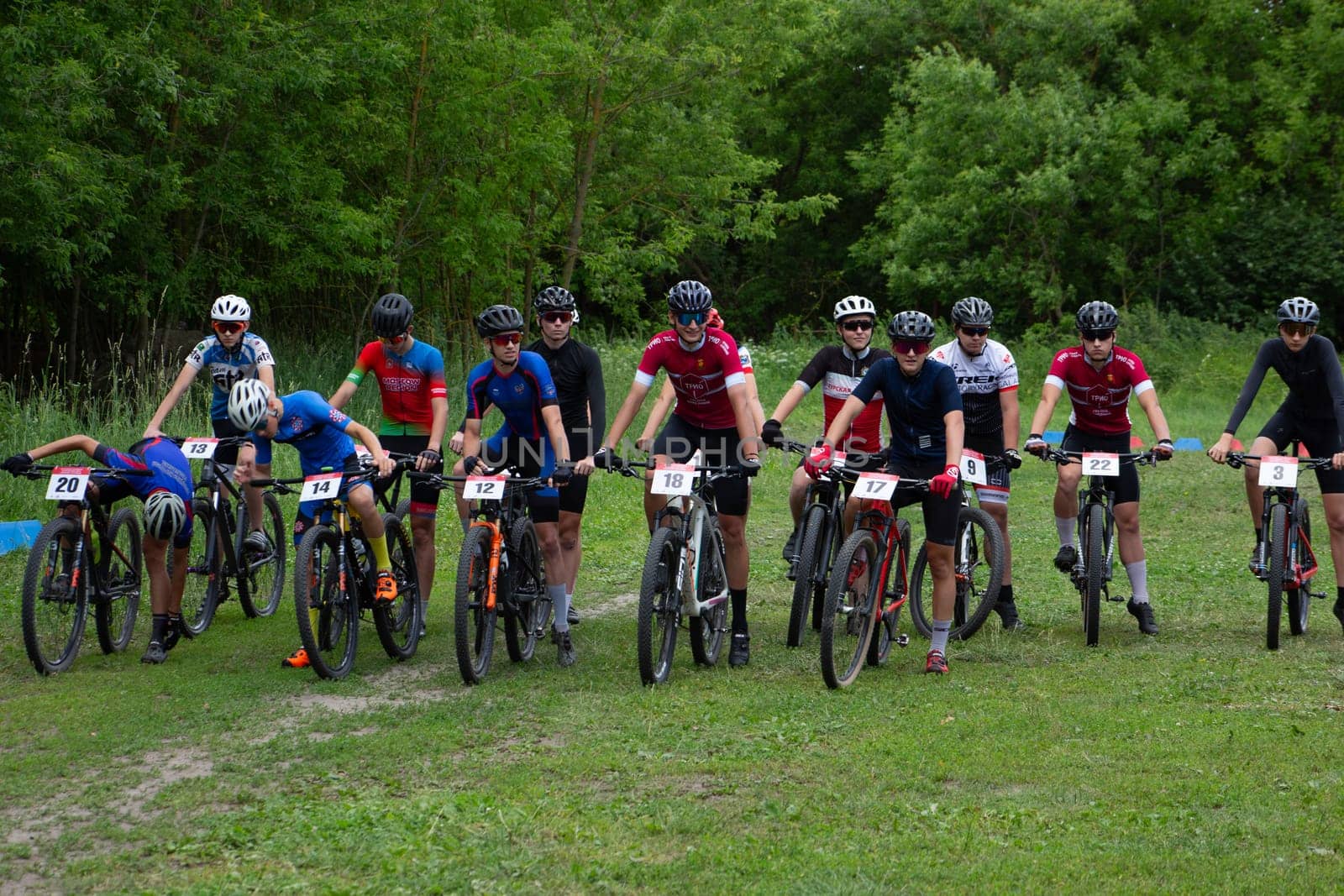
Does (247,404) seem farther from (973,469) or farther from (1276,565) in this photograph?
(1276,565)

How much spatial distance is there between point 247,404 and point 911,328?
3591 mm

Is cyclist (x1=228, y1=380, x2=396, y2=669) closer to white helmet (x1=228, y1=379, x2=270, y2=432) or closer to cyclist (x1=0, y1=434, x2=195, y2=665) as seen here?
white helmet (x1=228, y1=379, x2=270, y2=432)

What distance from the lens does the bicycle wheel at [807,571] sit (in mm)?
8375

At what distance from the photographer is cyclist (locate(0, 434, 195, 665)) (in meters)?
8.12

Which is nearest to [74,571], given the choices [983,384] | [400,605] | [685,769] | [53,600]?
[53,600]

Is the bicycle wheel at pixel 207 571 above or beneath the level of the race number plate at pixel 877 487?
beneath

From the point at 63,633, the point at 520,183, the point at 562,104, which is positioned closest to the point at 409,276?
the point at 520,183

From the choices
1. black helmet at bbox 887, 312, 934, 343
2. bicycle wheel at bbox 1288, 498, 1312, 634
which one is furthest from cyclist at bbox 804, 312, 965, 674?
bicycle wheel at bbox 1288, 498, 1312, 634

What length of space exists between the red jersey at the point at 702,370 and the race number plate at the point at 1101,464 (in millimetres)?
2193

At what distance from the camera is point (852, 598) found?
308 inches

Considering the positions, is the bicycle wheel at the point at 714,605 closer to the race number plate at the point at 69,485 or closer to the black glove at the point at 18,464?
the race number plate at the point at 69,485

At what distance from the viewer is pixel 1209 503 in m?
16.2

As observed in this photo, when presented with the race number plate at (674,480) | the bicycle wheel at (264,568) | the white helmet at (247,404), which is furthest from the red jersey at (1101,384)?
the bicycle wheel at (264,568)

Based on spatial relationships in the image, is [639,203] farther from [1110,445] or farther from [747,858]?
[747,858]
